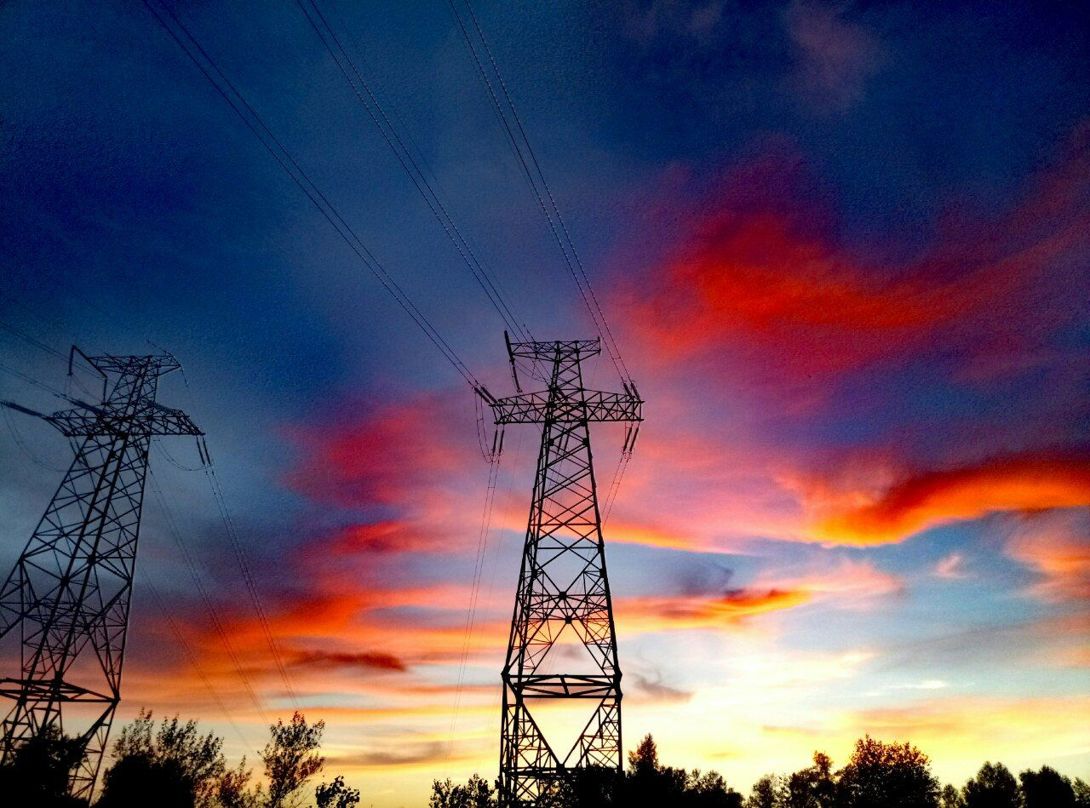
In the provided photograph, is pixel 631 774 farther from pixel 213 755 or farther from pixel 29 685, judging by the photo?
pixel 213 755

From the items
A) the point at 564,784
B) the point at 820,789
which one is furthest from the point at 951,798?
the point at 564,784

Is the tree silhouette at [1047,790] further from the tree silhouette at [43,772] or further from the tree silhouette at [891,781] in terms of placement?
the tree silhouette at [43,772]

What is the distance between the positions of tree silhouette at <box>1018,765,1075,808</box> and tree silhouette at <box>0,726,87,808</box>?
101 m

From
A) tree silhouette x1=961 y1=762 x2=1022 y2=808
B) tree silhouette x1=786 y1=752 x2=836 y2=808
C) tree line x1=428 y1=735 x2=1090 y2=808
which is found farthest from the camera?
tree silhouette x1=786 y1=752 x2=836 y2=808

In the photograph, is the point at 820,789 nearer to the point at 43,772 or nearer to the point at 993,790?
the point at 993,790

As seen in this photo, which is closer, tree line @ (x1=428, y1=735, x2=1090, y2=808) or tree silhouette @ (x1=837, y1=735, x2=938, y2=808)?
tree line @ (x1=428, y1=735, x2=1090, y2=808)

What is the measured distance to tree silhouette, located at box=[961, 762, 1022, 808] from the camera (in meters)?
66.4

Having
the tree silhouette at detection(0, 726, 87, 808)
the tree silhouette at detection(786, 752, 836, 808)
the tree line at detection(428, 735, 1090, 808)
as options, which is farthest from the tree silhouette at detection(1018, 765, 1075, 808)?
the tree silhouette at detection(0, 726, 87, 808)

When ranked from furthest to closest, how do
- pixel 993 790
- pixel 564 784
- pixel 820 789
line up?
1. pixel 820 789
2. pixel 993 790
3. pixel 564 784

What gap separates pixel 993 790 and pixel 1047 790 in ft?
61.2

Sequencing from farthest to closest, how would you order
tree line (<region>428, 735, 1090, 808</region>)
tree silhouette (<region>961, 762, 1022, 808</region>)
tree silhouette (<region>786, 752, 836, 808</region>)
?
1. tree silhouette (<region>786, 752, 836, 808</region>)
2. tree silhouette (<region>961, 762, 1022, 808</region>)
3. tree line (<region>428, 735, 1090, 808</region>)

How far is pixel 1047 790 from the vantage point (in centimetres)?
7919

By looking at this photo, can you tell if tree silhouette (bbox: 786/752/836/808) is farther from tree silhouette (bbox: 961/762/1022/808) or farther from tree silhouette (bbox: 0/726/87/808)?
tree silhouette (bbox: 0/726/87/808)

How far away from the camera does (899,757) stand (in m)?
80.8
